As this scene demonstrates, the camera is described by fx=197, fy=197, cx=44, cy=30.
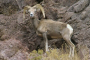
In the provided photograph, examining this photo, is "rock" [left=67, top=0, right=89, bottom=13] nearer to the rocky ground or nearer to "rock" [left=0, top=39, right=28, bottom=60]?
the rocky ground

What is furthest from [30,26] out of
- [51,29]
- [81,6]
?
[81,6]

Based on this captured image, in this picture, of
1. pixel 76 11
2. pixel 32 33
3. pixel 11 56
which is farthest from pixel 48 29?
pixel 11 56

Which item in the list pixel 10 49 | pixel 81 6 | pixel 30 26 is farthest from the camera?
pixel 30 26

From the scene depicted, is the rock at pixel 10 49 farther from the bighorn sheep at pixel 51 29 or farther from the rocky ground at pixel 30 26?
the bighorn sheep at pixel 51 29

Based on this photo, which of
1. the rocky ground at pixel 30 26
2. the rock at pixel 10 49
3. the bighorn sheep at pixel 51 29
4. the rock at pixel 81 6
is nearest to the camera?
the rock at pixel 10 49

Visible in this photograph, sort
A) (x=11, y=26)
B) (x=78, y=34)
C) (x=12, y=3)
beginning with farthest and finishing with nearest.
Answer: (x=12, y=3), (x=11, y=26), (x=78, y=34)

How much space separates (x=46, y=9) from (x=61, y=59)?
3633mm

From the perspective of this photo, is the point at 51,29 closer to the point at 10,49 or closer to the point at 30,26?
the point at 30,26

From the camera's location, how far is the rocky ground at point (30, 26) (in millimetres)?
8531

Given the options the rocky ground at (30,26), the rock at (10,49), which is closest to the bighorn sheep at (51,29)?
the rocky ground at (30,26)

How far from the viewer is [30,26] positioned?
406 inches

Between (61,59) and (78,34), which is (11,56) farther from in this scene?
(78,34)

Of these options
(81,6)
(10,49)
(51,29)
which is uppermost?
(81,6)

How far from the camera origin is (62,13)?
10.4 metres
